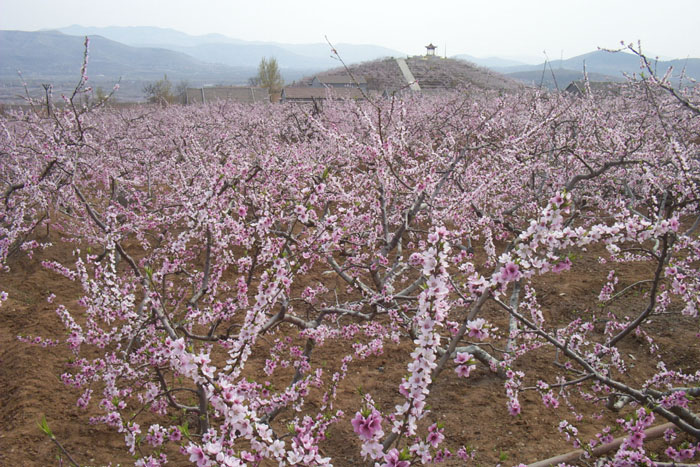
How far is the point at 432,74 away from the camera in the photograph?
64.8 metres

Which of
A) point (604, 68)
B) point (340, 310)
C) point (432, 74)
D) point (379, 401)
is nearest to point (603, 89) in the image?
point (379, 401)

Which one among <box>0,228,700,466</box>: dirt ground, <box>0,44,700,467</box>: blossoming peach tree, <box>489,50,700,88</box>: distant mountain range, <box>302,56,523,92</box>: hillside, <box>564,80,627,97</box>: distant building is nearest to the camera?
<box>0,44,700,467</box>: blossoming peach tree

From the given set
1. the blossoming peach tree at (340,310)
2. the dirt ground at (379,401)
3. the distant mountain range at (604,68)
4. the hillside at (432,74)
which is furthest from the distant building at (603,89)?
the hillside at (432,74)

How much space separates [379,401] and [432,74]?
66.4 metres

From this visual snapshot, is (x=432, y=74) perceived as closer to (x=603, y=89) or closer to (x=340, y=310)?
(x=603, y=89)

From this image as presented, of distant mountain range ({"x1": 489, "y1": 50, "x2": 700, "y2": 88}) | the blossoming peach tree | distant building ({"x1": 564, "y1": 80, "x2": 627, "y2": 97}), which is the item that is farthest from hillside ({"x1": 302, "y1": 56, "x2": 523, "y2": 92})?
the blossoming peach tree

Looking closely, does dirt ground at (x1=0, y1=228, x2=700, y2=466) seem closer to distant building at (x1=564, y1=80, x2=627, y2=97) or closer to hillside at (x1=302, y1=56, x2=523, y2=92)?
distant building at (x1=564, y1=80, x2=627, y2=97)

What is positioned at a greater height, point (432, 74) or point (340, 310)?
point (432, 74)

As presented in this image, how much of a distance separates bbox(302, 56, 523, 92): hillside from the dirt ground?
51.6 meters

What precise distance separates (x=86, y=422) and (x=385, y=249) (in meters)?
3.71

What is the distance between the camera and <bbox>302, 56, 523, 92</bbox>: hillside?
5783cm

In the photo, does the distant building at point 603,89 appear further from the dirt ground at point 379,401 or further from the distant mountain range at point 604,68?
the dirt ground at point 379,401

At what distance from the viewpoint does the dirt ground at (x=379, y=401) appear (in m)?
4.11

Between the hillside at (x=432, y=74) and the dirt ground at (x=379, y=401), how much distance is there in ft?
169
